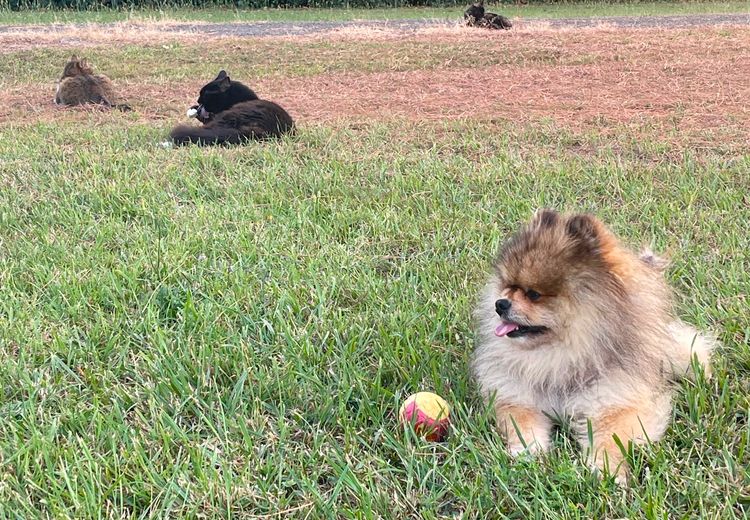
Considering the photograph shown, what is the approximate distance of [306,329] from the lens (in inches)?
109

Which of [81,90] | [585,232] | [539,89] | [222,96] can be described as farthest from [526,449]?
[81,90]

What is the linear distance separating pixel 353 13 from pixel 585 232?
25.6 meters

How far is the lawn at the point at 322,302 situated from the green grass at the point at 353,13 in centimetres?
1671

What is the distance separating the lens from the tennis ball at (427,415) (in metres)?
2.11

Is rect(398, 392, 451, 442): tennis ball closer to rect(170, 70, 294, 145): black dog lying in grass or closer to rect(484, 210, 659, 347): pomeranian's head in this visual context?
rect(484, 210, 659, 347): pomeranian's head

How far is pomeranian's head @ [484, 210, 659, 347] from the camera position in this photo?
2.08 m

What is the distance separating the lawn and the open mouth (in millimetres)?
289

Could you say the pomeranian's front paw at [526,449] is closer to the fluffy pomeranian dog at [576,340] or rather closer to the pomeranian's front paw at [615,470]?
the fluffy pomeranian dog at [576,340]

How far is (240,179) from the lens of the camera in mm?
4922

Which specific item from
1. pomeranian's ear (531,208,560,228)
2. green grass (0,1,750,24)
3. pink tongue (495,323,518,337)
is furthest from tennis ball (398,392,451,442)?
green grass (0,1,750,24)

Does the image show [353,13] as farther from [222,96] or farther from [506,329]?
[506,329]

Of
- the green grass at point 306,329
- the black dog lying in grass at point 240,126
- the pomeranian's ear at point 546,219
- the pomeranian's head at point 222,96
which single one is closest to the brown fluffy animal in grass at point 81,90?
the pomeranian's head at point 222,96

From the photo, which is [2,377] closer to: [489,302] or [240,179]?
[489,302]

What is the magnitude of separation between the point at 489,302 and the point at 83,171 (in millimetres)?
3939
